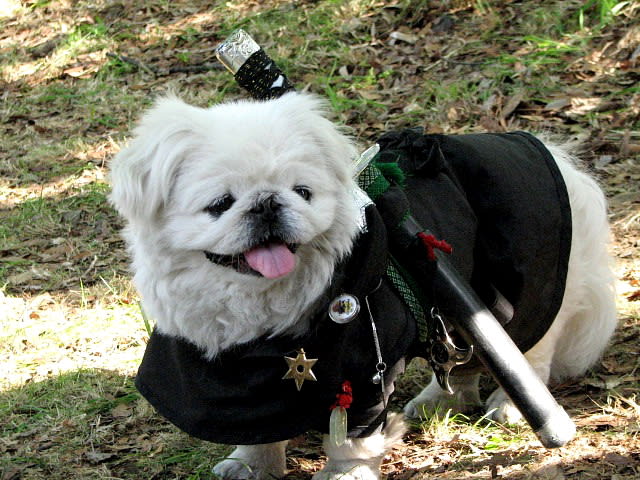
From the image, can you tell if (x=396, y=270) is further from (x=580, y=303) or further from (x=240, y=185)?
(x=580, y=303)

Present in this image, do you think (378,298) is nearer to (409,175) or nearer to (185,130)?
(409,175)

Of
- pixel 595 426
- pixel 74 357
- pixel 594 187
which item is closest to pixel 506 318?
pixel 595 426

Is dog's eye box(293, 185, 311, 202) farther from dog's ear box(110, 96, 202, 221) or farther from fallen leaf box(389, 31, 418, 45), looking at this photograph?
fallen leaf box(389, 31, 418, 45)

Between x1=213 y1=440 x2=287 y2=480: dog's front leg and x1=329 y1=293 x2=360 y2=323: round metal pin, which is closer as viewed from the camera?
x1=329 y1=293 x2=360 y2=323: round metal pin

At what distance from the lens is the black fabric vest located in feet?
8.17

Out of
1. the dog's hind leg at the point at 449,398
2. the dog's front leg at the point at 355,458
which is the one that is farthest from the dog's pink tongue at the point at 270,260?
the dog's hind leg at the point at 449,398

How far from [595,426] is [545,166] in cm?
95

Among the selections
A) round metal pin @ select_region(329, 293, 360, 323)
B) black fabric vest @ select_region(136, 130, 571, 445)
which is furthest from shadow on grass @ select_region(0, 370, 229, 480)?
round metal pin @ select_region(329, 293, 360, 323)

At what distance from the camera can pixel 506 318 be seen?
300 cm

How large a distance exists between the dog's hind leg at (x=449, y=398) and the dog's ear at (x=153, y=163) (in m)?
1.41

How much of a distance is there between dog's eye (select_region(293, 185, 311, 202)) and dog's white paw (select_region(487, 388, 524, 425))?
126 centimetres

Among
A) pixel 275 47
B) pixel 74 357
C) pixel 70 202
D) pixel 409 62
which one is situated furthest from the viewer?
pixel 275 47

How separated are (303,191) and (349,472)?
93 centimetres

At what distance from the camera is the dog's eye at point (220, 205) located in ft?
7.71
